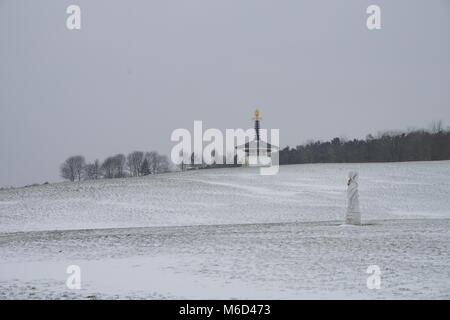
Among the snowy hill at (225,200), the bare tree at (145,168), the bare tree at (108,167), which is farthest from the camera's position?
the bare tree at (108,167)

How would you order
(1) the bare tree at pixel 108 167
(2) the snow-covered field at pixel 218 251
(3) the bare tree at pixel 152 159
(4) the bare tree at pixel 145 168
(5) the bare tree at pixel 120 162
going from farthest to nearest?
(3) the bare tree at pixel 152 159, (5) the bare tree at pixel 120 162, (1) the bare tree at pixel 108 167, (4) the bare tree at pixel 145 168, (2) the snow-covered field at pixel 218 251

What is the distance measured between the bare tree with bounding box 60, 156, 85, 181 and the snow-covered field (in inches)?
5375

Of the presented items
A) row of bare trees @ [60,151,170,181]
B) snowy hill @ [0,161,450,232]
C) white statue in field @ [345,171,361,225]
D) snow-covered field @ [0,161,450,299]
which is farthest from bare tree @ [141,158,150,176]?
white statue in field @ [345,171,361,225]

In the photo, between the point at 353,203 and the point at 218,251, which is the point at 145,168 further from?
the point at 218,251

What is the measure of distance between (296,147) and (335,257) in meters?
164

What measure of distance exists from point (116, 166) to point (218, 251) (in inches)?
6619

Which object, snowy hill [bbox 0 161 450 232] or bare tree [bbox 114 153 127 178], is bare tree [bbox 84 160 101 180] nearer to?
bare tree [bbox 114 153 127 178]

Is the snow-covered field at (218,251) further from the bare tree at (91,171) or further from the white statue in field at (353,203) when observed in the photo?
the bare tree at (91,171)

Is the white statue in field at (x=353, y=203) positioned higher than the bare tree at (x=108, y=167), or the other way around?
the white statue in field at (x=353, y=203)

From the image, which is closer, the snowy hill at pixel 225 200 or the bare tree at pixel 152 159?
the snowy hill at pixel 225 200

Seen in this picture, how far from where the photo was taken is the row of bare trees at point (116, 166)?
171250mm

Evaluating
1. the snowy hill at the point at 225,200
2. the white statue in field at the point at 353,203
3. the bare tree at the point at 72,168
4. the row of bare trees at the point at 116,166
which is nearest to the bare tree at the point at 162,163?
the row of bare trees at the point at 116,166

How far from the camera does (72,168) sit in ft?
561
